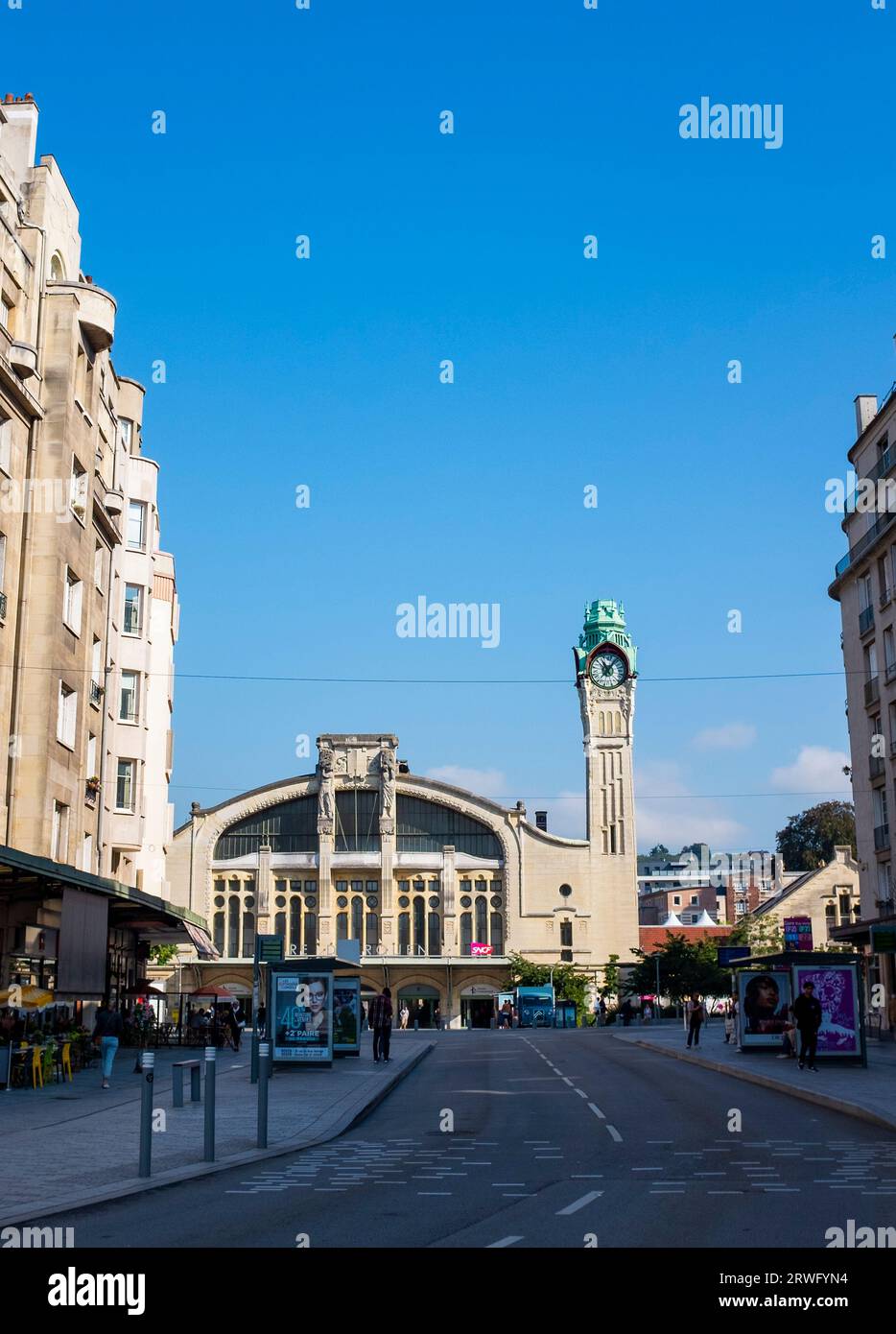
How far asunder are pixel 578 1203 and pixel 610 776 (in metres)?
86.0

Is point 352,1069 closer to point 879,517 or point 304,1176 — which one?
point 304,1176

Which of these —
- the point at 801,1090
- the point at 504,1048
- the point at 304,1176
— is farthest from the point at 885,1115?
the point at 504,1048

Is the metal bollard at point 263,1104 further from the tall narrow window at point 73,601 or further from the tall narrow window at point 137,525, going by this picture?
the tall narrow window at point 137,525

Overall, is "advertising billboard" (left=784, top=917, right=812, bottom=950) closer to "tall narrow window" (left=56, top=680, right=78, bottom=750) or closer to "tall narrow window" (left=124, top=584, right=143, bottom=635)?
"tall narrow window" (left=124, top=584, right=143, bottom=635)

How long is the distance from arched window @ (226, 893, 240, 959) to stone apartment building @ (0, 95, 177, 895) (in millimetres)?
47881

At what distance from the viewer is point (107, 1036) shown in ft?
89.2

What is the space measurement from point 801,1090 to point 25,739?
20192mm

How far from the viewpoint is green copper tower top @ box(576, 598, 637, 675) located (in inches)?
3999

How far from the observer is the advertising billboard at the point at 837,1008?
102 feet

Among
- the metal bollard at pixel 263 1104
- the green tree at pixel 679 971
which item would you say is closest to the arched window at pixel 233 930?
the green tree at pixel 679 971

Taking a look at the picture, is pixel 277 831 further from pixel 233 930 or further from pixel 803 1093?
pixel 803 1093

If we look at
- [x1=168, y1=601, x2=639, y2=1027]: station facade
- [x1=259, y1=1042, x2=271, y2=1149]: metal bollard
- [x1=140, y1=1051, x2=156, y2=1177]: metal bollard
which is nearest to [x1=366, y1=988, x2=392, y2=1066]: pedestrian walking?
[x1=259, y1=1042, x2=271, y2=1149]: metal bollard

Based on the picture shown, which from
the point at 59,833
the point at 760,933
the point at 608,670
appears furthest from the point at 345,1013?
the point at 608,670

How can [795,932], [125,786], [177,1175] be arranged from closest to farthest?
[177,1175] → [125,786] → [795,932]
